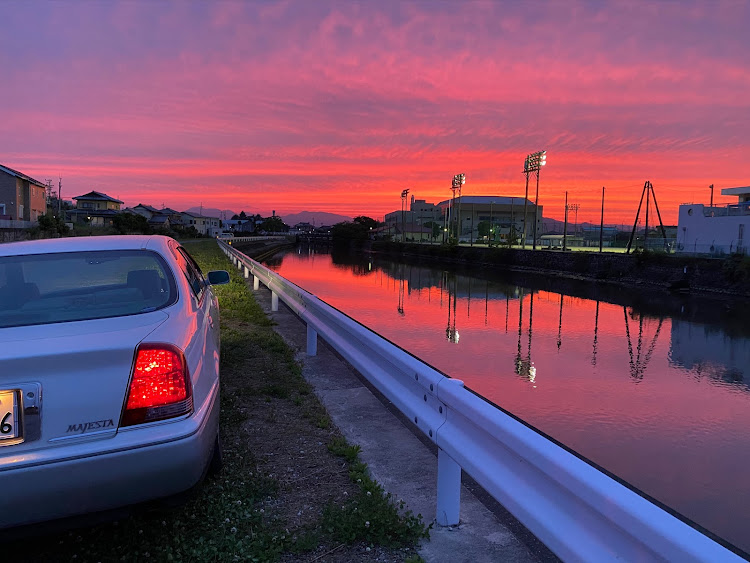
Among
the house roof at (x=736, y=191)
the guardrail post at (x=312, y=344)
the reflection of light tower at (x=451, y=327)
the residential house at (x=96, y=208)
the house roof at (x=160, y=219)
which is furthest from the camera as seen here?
the house roof at (x=160, y=219)

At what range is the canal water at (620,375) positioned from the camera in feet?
17.8

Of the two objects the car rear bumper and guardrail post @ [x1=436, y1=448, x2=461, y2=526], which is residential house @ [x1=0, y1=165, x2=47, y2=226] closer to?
the car rear bumper

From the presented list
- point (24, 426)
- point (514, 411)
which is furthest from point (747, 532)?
point (24, 426)

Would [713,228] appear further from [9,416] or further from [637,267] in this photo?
[9,416]

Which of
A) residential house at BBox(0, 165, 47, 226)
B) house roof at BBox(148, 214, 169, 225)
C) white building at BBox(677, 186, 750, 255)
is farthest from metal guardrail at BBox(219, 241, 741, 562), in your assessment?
house roof at BBox(148, 214, 169, 225)

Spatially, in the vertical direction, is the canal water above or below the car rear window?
below

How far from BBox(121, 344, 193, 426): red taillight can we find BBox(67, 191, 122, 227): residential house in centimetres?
8302

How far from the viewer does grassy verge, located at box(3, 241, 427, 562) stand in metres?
2.68

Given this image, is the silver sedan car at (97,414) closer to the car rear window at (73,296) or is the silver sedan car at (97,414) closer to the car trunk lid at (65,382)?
the car trunk lid at (65,382)

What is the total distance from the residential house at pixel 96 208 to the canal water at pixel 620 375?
6903 cm

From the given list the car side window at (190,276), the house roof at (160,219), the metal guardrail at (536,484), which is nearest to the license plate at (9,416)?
the car side window at (190,276)

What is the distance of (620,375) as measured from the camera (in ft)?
32.3

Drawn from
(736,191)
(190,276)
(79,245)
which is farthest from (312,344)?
(736,191)

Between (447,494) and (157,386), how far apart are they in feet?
5.28
